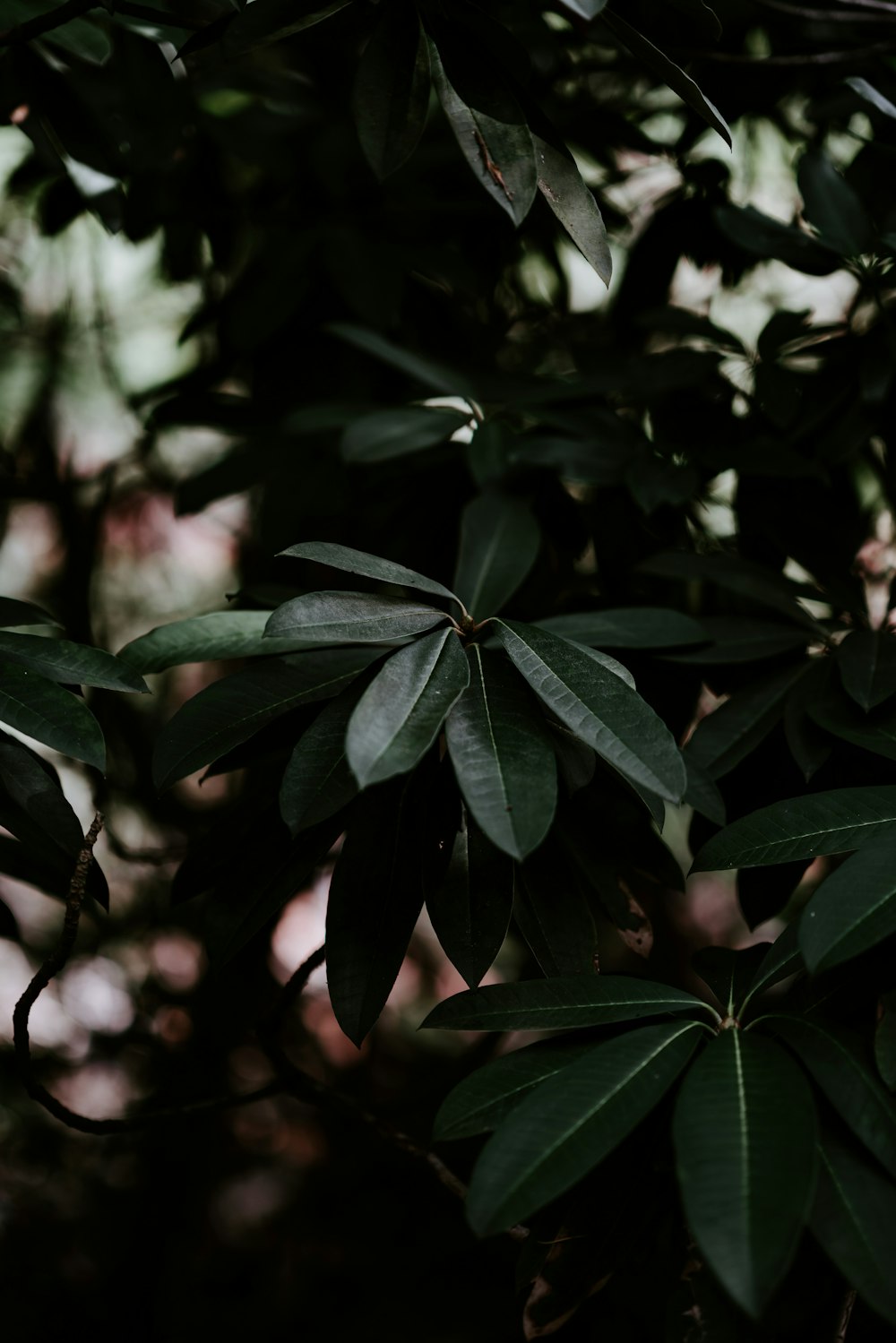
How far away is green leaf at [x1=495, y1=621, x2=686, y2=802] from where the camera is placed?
52 centimetres

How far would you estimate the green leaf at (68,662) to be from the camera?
66cm

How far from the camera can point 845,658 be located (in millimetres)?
784

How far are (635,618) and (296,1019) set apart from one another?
136 cm

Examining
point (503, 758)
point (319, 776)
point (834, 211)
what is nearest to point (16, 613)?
point (319, 776)

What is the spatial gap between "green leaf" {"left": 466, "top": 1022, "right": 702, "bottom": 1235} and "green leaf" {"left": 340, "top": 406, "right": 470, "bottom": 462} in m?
0.59

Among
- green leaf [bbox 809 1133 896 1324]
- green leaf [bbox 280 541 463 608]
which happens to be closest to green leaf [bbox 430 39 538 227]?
green leaf [bbox 280 541 463 608]

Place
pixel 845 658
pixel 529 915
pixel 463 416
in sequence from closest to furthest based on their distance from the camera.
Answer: pixel 529 915, pixel 845 658, pixel 463 416

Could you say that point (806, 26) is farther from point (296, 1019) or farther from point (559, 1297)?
point (296, 1019)

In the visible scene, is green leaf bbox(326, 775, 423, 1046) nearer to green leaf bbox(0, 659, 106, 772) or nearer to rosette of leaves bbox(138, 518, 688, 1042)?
rosette of leaves bbox(138, 518, 688, 1042)

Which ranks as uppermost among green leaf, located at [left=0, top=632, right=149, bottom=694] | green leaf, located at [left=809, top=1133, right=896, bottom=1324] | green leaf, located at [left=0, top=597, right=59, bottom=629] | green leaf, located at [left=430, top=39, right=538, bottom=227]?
green leaf, located at [left=430, top=39, right=538, bottom=227]

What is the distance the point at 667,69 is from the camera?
60 centimetres

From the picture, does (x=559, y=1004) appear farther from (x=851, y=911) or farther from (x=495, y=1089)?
(x=851, y=911)

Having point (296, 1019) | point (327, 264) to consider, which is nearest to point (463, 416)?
point (327, 264)

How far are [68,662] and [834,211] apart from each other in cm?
82
